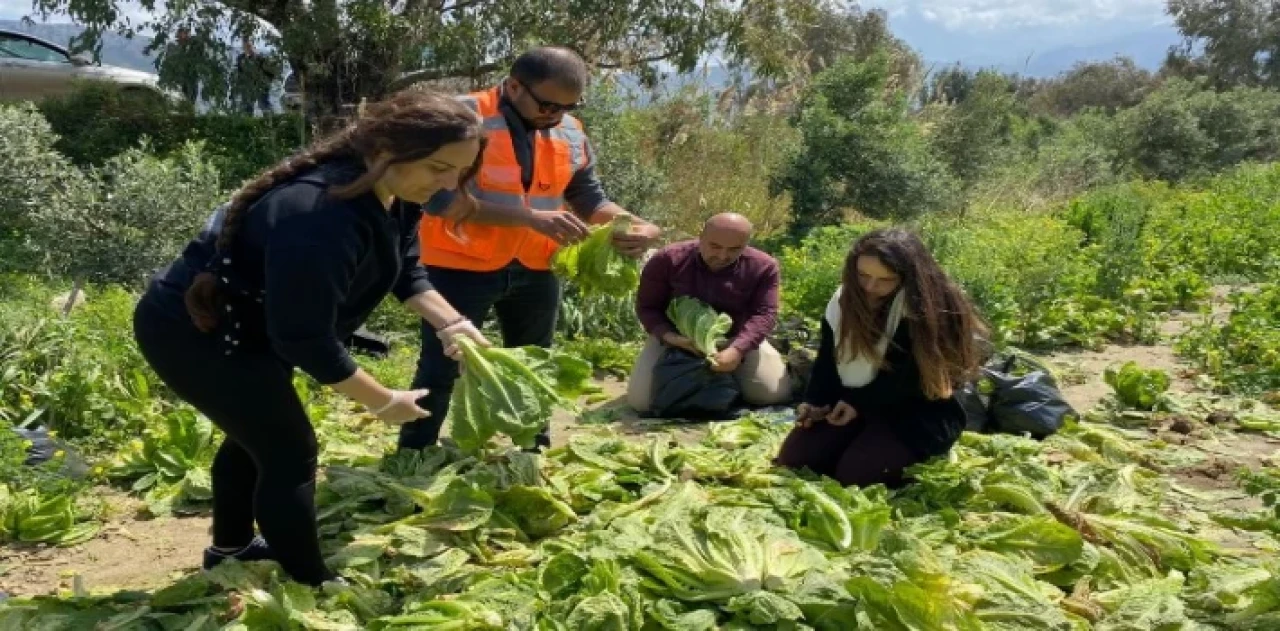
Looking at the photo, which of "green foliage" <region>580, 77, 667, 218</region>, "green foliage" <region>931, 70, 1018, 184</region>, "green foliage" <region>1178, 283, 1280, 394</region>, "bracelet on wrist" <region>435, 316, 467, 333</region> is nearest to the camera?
"bracelet on wrist" <region>435, 316, 467, 333</region>

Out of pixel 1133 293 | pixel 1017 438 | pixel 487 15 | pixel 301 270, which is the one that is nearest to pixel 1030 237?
pixel 1133 293

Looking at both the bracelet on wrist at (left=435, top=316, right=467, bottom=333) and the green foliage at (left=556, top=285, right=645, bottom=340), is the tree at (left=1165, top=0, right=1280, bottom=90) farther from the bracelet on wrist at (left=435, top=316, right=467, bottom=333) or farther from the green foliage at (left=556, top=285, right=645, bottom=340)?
the bracelet on wrist at (left=435, top=316, right=467, bottom=333)

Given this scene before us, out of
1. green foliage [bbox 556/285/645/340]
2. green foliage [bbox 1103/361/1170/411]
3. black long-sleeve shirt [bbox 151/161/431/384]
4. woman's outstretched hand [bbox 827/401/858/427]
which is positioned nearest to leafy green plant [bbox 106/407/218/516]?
black long-sleeve shirt [bbox 151/161/431/384]

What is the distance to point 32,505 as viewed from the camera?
162 inches

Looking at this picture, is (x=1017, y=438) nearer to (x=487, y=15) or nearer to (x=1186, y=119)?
(x=487, y=15)

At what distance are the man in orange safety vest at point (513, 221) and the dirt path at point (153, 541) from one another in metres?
0.96

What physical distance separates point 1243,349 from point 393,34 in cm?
836

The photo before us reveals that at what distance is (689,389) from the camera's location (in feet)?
A: 19.8

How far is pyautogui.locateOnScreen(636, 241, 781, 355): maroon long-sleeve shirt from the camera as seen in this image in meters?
6.10

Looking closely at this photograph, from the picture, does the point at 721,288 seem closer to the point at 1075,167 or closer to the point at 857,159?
the point at 857,159

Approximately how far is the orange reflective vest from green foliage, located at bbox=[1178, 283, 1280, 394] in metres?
4.87

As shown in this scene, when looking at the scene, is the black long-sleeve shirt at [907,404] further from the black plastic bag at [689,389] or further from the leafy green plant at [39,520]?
the leafy green plant at [39,520]

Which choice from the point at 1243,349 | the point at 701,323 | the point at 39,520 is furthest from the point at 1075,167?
the point at 39,520

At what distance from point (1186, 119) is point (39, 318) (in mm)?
21041
